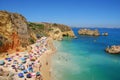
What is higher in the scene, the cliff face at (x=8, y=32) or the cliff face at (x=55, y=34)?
the cliff face at (x=8, y=32)

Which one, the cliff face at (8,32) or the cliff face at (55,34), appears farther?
the cliff face at (55,34)

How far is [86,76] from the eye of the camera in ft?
96.1

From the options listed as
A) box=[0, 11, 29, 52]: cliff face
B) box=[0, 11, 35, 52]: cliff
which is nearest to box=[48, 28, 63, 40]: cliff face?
box=[0, 11, 29, 52]: cliff face

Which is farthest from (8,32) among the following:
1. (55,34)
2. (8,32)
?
(55,34)

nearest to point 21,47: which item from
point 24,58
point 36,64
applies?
point 24,58

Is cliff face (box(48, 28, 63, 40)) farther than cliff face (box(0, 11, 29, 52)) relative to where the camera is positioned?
Yes

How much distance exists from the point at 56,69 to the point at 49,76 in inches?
180

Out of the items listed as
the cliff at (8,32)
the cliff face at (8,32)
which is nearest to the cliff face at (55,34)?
the cliff face at (8,32)

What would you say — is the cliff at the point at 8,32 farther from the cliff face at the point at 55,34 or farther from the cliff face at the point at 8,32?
the cliff face at the point at 55,34

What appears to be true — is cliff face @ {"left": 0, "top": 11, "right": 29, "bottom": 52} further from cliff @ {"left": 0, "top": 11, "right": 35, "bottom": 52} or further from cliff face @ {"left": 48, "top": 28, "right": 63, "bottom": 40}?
cliff face @ {"left": 48, "top": 28, "right": 63, "bottom": 40}

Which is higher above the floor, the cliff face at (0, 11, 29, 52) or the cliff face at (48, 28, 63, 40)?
the cliff face at (0, 11, 29, 52)

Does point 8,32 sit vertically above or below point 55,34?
above

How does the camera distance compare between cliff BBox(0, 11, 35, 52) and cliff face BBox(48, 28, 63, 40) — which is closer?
cliff BBox(0, 11, 35, 52)

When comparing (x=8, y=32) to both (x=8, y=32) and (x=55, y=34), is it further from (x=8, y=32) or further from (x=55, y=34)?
(x=55, y=34)
